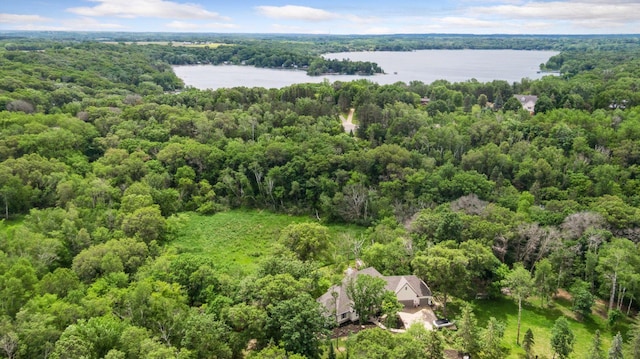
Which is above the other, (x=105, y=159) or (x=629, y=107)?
(x=629, y=107)

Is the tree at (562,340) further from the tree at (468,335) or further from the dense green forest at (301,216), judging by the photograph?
the tree at (468,335)

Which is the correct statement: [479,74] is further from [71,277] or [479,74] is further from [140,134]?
[71,277]

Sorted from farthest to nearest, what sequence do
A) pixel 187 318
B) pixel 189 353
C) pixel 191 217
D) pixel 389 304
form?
pixel 191 217, pixel 389 304, pixel 187 318, pixel 189 353

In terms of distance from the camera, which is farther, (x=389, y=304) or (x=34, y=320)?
(x=389, y=304)

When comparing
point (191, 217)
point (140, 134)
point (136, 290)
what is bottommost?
point (191, 217)

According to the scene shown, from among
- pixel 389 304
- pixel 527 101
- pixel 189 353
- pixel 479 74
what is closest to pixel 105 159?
pixel 189 353

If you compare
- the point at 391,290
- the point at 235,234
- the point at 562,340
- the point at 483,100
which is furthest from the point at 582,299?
the point at 483,100

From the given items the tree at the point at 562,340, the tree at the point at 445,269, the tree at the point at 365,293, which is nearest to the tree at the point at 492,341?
the tree at the point at 562,340
